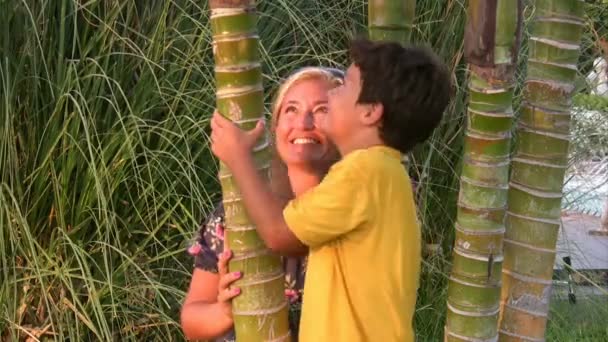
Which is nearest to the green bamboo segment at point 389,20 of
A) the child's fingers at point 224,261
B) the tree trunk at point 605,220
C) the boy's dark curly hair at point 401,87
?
the boy's dark curly hair at point 401,87

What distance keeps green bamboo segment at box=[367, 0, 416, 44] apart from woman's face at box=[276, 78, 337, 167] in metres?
0.24

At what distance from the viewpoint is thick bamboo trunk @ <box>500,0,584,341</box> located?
2584 millimetres

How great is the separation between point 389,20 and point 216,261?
0.82m

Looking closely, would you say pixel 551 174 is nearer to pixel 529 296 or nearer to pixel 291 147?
pixel 529 296

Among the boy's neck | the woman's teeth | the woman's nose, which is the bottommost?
the woman's teeth

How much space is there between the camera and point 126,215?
4.18 meters

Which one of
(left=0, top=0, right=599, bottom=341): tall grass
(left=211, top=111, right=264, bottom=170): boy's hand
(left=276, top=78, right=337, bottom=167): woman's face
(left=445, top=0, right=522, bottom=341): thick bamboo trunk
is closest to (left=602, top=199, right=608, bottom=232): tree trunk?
(left=0, top=0, right=599, bottom=341): tall grass

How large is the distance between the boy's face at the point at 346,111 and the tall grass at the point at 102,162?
1664 mm

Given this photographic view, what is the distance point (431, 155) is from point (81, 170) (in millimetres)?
1755

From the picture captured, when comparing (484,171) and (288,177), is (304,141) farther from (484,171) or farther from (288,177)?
(484,171)

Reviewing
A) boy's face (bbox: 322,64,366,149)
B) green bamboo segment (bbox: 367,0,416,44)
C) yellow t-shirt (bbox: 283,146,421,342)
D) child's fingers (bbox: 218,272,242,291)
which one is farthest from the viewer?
green bamboo segment (bbox: 367,0,416,44)

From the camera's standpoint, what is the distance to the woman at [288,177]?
249 cm

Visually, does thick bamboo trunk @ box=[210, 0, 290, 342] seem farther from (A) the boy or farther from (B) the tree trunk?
(B) the tree trunk

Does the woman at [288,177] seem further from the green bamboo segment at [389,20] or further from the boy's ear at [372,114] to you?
the boy's ear at [372,114]
